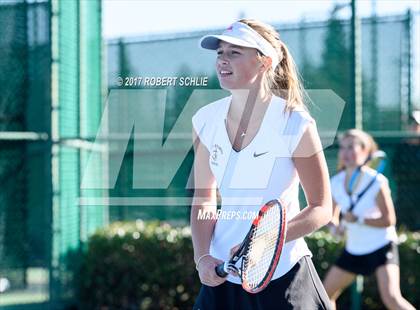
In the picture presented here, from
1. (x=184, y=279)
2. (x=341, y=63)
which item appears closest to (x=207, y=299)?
(x=184, y=279)

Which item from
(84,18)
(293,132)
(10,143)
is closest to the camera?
(293,132)

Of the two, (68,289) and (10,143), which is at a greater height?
(10,143)

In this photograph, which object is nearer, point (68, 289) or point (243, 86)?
point (243, 86)

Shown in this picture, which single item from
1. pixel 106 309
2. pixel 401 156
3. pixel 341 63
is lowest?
pixel 106 309

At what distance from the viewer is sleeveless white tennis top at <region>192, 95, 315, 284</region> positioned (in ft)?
9.27

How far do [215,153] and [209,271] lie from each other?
0.46 meters

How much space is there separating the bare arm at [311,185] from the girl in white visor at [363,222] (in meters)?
2.47

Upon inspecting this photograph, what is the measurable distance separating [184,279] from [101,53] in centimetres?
209

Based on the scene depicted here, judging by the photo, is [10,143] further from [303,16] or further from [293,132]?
[293,132]

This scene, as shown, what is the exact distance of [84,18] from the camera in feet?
22.1

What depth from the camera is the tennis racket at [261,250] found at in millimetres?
2656

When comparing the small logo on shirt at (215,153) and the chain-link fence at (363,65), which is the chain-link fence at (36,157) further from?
the small logo on shirt at (215,153)

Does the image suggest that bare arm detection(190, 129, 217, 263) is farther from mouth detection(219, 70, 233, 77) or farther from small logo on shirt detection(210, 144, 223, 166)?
mouth detection(219, 70, 233, 77)

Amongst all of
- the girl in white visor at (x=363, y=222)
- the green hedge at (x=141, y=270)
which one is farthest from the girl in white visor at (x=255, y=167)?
the green hedge at (x=141, y=270)
